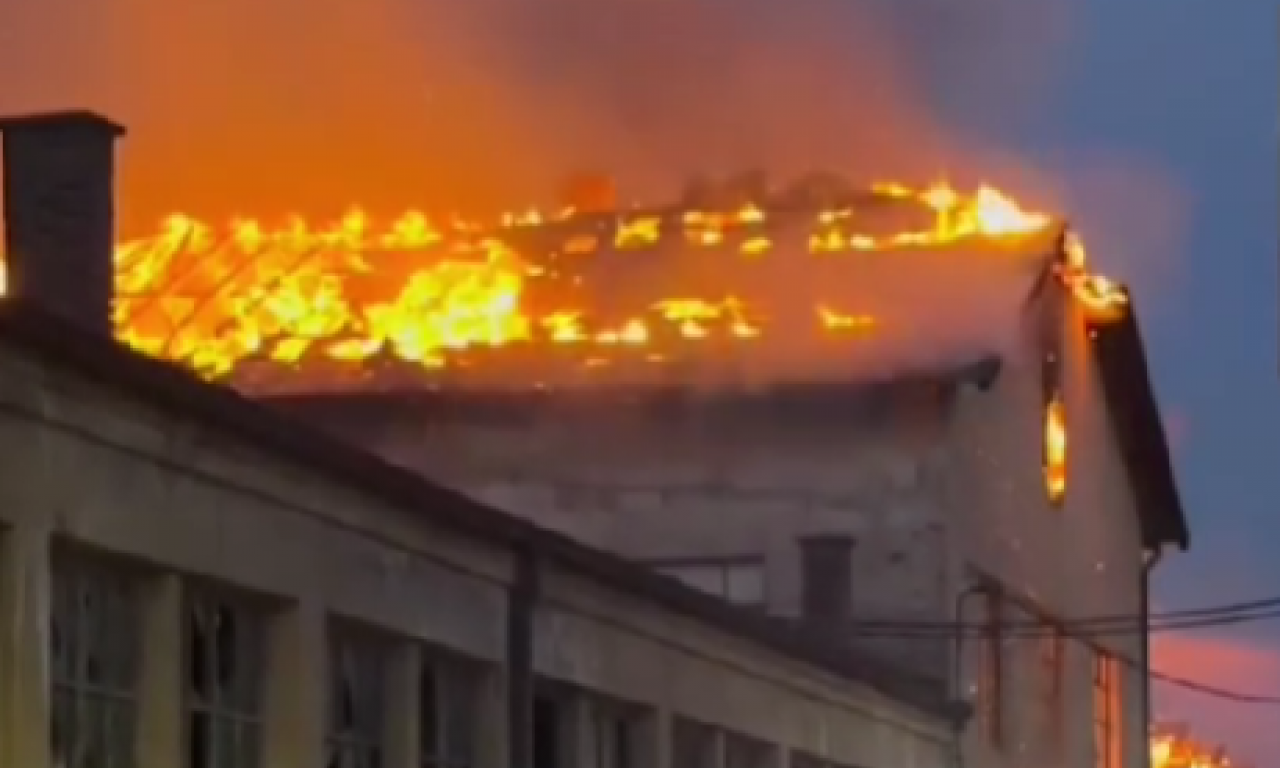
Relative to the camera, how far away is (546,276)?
103 feet

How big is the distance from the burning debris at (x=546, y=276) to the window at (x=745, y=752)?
6.67m

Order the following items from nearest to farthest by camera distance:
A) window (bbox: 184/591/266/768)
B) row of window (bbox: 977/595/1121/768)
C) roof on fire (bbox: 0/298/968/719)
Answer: roof on fire (bbox: 0/298/968/719) < window (bbox: 184/591/266/768) < row of window (bbox: 977/595/1121/768)

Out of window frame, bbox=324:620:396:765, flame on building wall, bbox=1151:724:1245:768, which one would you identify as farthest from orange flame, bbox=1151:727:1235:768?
window frame, bbox=324:620:396:765

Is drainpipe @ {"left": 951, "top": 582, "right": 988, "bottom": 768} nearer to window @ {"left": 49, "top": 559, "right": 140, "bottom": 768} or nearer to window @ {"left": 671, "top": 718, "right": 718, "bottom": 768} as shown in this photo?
window @ {"left": 671, "top": 718, "right": 718, "bottom": 768}

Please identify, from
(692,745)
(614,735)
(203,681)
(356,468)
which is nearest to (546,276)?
(692,745)

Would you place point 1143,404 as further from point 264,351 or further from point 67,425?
point 67,425

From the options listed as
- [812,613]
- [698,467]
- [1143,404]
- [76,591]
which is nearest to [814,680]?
[812,613]

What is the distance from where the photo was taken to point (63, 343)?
12.3 meters

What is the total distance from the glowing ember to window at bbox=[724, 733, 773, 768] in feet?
34.8

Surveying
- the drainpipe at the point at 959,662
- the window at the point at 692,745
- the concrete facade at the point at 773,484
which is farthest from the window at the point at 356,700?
the drainpipe at the point at 959,662

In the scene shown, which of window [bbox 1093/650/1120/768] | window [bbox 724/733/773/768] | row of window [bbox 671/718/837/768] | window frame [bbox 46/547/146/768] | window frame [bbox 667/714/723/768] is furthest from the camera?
window [bbox 1093/650/1120/768]

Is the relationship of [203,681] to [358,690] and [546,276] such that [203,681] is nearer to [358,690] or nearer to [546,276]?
[358,690]

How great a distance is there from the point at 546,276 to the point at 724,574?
3.92 meters

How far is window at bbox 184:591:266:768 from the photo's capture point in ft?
45.8
